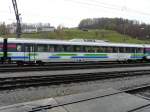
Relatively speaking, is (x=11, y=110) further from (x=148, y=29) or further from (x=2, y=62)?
(x=148, y=29)

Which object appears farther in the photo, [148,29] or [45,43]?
[148,29]

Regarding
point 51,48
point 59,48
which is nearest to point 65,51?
point 59,48

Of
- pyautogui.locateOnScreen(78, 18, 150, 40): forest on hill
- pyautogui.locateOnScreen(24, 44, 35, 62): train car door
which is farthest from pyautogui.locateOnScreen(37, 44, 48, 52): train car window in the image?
pyautogui.locateOnScreen(78, 18, 150, 40): forest on hill

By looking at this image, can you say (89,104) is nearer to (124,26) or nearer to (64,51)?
(64,51)

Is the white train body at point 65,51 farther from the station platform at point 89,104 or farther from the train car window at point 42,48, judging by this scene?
the station platform at point 89,104

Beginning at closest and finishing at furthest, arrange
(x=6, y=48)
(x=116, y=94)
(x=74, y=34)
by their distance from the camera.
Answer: (x=116, y=94) → (x=6, y=48) → (x=74, y=34)

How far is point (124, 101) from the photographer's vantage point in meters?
10.4

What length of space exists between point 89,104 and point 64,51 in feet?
73.5

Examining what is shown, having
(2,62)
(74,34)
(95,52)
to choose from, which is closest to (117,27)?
(74,34)

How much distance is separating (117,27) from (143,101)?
115183 mm

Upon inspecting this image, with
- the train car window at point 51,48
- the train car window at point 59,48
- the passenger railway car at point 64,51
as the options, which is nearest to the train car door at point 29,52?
the passenger railway car at point 64,51

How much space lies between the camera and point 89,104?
9578 mm

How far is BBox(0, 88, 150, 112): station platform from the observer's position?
8.66 meters

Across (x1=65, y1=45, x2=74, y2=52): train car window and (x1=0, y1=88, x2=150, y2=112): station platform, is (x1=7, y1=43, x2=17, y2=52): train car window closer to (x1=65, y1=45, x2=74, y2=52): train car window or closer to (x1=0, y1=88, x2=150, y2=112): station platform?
(x1=65, y1=45, x2=74, y2=52): train car window
